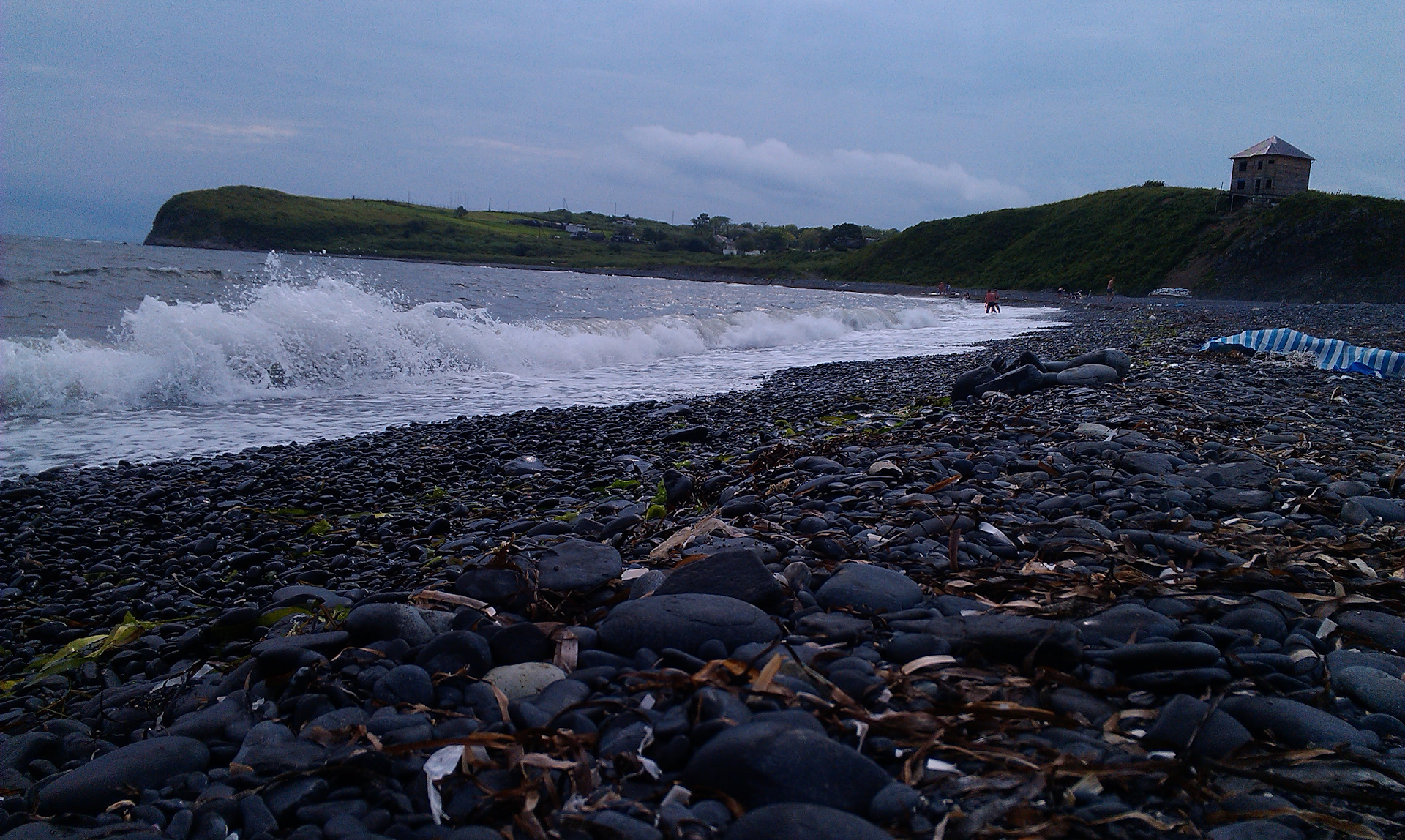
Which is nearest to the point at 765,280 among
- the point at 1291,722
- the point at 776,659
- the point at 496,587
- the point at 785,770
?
the point at 496,587

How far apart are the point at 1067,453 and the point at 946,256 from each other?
2997 inches

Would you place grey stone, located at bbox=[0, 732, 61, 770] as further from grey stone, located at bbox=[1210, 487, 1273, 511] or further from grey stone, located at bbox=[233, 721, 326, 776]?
grey stone, located at bbox=[1210, 487, 1273, 511]

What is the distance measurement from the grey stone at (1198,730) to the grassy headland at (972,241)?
4905cm

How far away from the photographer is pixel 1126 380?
711 centimetres

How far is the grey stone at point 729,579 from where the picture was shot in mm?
2283

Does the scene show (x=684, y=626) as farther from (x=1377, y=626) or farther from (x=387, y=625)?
(x=1377, y=626)

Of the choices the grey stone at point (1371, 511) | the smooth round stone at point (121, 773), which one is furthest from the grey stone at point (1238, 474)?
the smooth round stone at point (121, 773)

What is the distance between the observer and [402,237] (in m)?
Answer: 81.4

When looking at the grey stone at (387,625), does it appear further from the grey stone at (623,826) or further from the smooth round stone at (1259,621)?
the smooth round stone at (1259,621)

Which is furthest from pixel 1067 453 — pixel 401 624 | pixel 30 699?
pixel 30 699

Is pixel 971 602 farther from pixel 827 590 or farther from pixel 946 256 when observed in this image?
pixel 946 256

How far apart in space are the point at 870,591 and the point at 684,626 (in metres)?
0.62

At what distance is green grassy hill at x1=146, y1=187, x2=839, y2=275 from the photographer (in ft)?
248

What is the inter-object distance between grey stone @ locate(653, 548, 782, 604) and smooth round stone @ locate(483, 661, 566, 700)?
1.51ft
